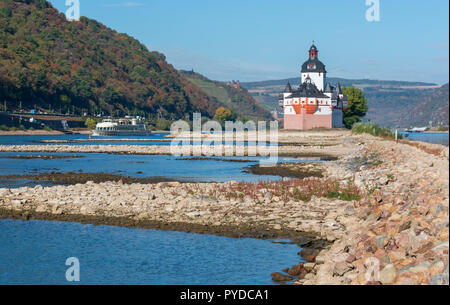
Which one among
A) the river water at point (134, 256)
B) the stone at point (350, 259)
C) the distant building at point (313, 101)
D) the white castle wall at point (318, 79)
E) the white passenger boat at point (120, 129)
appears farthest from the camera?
the white passenger boat at point (120, 129)

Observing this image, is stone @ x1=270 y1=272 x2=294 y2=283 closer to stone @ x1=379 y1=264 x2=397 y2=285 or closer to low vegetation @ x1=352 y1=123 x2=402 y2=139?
stone @ x1=379 y1=264 x2=397 y2=285

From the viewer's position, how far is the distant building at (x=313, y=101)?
447 ft

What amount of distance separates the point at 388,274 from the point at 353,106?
143 metres

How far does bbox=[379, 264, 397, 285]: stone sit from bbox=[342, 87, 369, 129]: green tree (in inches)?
5442

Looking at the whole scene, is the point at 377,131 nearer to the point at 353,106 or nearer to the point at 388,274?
the point at 353,106

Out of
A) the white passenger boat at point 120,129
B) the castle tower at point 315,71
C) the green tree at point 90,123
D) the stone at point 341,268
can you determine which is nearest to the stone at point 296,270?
the stone at point 341,268

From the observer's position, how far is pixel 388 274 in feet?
39.8

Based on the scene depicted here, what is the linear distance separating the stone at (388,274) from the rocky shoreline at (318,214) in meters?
0.02

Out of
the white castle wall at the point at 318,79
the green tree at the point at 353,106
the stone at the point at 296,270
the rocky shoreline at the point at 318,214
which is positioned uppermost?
the white castle wall at the point at 318,79

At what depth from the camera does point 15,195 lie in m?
27.2

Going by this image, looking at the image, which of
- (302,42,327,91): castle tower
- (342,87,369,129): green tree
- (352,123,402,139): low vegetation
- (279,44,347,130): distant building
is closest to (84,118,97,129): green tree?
(279,44,347,130): distant building

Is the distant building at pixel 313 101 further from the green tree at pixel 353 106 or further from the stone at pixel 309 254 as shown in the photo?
the stone at pixel 309 254

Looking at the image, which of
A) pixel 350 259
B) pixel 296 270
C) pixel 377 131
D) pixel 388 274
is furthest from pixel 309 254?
pixel 377 131
